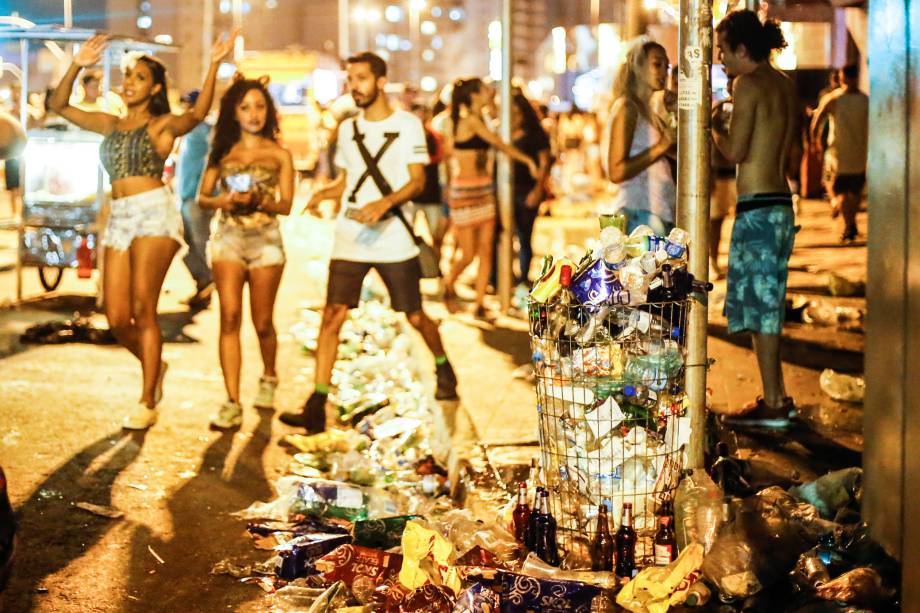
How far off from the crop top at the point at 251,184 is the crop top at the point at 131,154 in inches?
18.1

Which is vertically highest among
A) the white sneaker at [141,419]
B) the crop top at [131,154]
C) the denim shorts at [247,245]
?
the crop top at [131,154]

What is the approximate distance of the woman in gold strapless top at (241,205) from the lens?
323 inches

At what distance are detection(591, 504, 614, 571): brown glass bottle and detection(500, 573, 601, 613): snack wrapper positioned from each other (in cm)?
34

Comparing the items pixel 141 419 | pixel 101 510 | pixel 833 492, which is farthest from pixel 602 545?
pixel 141 419

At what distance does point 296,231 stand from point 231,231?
14.2 m

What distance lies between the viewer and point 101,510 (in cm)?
638

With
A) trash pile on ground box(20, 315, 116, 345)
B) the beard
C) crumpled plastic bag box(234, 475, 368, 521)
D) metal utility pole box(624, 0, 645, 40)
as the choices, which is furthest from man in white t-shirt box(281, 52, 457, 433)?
metal utility pole box(624, 0, 645, 40)

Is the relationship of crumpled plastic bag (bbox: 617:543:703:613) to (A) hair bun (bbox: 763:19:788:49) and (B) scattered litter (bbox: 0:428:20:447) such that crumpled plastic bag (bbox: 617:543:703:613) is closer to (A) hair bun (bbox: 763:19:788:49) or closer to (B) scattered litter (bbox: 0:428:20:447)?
(A) hair bun (bbox: 763:19:788:49)

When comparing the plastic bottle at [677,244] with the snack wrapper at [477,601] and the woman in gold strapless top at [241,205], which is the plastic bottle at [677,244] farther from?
the woman in gold strapless top at [241,205]

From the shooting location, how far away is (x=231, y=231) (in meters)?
8.28

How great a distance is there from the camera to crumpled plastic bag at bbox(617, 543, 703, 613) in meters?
4.61

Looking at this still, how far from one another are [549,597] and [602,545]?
43cm

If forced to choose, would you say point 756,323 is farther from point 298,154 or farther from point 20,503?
point 298,154

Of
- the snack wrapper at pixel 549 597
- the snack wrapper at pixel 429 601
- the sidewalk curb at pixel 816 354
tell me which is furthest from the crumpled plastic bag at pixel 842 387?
the snack wrapper at pixel 429 601
